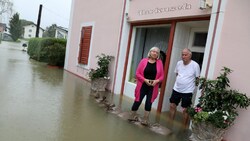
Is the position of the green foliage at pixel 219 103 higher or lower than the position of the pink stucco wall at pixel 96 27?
lower

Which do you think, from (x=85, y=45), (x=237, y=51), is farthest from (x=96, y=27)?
(x=237, y=51)

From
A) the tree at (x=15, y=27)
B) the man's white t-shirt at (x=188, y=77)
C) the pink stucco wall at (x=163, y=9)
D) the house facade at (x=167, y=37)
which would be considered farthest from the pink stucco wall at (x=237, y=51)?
the tree at (x=15, y=27)

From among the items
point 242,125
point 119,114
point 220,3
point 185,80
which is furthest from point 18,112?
point 220,3

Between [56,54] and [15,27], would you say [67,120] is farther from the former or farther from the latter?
[15,27]

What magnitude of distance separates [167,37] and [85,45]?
4625 millimetres

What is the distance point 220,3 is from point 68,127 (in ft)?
12.1

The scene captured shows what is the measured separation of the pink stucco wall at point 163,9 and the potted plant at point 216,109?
5.27 ft

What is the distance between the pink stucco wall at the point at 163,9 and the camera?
16.7ft

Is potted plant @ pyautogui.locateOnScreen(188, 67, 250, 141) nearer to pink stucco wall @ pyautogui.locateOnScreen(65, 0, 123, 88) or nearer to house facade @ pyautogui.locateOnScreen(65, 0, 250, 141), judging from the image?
→ house facade @ pyautogui.locateOnScreen(65, 0, 250, 141)

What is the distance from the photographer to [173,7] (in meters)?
5.62

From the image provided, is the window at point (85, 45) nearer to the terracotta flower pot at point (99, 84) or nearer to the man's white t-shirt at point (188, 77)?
the terracotta flower pot at point (99, 84)

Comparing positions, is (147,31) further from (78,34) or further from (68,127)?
(78,34)

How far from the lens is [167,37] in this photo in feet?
21.1

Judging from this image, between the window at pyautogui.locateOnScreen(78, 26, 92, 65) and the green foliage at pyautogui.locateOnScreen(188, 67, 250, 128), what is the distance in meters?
6.43
